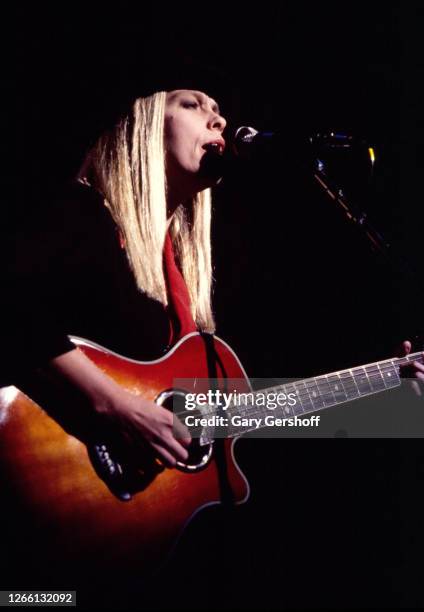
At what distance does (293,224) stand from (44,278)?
1.43 meters

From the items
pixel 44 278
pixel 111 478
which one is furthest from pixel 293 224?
pixel 111 478

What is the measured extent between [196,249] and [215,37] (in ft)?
3.05

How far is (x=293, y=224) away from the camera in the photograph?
7.76 feet

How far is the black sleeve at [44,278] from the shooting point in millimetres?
1174

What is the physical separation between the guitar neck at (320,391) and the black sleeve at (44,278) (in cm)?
59

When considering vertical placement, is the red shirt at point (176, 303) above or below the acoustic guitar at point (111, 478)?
above

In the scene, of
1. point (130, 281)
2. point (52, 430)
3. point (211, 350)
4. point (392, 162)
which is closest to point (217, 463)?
point (211, 350)

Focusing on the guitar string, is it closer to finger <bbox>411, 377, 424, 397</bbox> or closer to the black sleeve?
finger <bbox>411, 377, 424, 397</bbox>

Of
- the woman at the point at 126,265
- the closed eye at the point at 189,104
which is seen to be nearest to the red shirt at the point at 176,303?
the woman at the point at 126,265

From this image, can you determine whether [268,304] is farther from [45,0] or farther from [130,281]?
[45,0]

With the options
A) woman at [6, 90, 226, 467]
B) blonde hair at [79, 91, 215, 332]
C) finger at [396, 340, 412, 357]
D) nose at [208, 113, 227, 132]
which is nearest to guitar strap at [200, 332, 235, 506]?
woman at [6, 90, 226, 467]

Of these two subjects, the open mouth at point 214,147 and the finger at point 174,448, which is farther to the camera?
the open mouth at point 214,147

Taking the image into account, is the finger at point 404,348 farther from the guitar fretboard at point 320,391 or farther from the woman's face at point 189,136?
the woman's face at point 189,136

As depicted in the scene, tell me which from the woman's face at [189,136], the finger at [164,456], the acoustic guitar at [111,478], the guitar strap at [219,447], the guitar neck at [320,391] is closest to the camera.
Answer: the acoustic guitar at [111,478]
